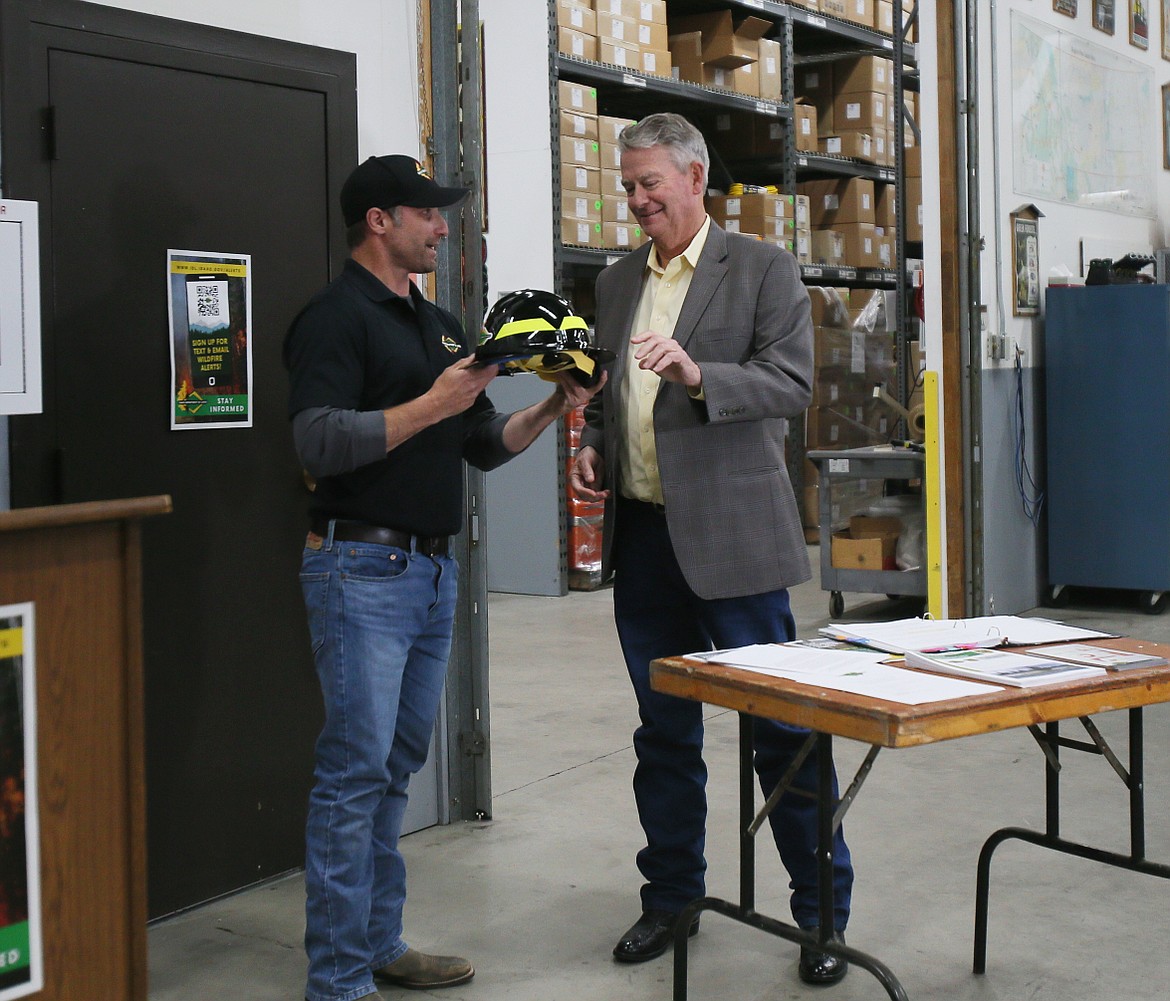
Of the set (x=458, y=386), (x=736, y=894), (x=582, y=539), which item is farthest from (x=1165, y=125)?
(x=458, y=386)

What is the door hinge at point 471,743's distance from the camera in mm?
3672

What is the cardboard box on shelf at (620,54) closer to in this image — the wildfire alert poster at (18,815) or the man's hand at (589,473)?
the man's hand at (589,473)

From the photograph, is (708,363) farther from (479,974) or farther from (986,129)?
(986,129)

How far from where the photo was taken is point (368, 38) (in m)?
3.35

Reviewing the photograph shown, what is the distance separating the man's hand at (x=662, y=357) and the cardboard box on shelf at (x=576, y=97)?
4.69 m

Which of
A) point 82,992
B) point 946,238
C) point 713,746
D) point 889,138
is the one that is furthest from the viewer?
point 889,138

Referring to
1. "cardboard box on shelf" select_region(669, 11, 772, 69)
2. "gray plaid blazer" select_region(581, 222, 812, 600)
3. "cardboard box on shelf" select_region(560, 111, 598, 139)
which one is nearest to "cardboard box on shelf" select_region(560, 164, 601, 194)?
"cardboard box on shelf" select_region(560, 111, 598, 139)

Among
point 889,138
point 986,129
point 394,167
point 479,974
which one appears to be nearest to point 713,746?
point 479,974

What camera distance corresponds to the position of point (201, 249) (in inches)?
117

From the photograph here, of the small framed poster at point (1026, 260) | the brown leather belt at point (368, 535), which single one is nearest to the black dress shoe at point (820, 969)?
the brown leather belt at point (368, 535)

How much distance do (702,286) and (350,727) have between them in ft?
3.47

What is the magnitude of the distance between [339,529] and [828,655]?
2.82 ft

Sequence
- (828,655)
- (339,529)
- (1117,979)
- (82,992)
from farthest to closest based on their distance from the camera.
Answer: (1117,979)
(339,529)
(828,655)
(82,992)

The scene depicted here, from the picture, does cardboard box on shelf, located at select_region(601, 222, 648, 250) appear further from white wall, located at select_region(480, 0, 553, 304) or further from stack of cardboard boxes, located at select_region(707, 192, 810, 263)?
A: stack of cardboard boxes, located at select_region(707, 192, 810, 263)
